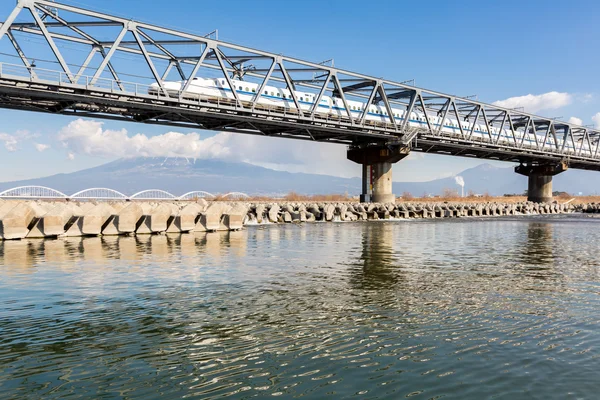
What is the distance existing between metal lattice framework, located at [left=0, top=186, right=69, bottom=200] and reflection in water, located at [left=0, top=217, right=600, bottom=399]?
82.8 feet

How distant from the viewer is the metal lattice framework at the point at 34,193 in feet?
126

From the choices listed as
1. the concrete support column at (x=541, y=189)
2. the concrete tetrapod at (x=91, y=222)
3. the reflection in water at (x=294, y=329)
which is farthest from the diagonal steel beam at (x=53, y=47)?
the concrete support column at (x=541, y=189)

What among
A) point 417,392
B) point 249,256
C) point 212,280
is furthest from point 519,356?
point 249,256

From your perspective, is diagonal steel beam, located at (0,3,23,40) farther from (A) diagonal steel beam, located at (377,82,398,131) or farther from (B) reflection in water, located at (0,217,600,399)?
(A) diagonal steel beam, located at (377,82,398,131)

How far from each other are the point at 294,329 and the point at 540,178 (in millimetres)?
102117

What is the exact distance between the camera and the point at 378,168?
64375 mm

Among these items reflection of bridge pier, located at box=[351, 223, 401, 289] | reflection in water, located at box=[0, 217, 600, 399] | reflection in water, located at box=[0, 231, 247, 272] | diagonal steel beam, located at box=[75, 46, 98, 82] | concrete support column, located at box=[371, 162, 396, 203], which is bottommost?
reflection in water, located at box=[0, 217, 600, 399]

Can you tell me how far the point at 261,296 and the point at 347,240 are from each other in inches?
557

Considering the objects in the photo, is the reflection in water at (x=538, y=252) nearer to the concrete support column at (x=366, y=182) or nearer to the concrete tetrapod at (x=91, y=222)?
the concrete tetrapod at (x=91, y=222)

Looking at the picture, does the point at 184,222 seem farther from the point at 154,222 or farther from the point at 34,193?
the point at 34,193

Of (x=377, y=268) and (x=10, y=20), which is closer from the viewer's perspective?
(x=377, y=268)

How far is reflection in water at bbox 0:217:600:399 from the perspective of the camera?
221 inches

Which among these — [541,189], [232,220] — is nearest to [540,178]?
[541,189]

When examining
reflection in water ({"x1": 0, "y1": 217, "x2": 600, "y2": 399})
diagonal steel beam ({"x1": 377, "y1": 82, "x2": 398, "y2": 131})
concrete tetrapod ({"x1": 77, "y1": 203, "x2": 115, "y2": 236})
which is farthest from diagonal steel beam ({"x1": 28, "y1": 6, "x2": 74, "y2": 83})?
diagonal steel beam ({"x1": 377, "y1": 82, "x2": 398, "y2": 131})
